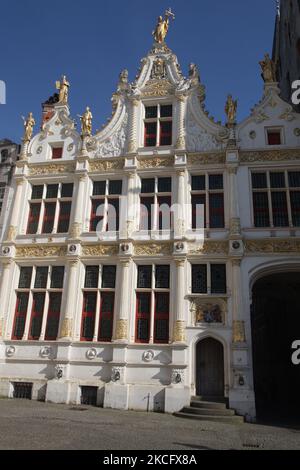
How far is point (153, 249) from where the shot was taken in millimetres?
17141

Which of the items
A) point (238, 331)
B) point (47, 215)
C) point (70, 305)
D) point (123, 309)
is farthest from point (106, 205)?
point (238, 331)

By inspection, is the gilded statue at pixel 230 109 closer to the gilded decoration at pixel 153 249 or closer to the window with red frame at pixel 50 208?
the gilded decoration at pixel 153 249

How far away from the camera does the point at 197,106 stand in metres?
19.3

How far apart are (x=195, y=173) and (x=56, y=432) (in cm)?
1248

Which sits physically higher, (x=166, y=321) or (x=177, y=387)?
(x=166, y=321)

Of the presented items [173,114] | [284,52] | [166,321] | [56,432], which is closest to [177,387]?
[166,321]

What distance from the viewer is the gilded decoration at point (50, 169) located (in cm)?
1953

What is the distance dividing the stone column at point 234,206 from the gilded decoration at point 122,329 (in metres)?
5.71

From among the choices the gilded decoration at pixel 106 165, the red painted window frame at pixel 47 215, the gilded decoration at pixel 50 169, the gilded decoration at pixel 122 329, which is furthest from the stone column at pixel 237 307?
the gilded decoration at pixel 50 169

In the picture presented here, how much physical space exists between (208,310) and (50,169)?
1034 centimetres

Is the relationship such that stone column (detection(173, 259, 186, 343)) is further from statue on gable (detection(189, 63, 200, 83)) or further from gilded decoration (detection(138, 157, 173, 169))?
statue on gable (detection(189, 63, 200, 83))

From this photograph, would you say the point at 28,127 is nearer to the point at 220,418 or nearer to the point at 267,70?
the point at 267,70
